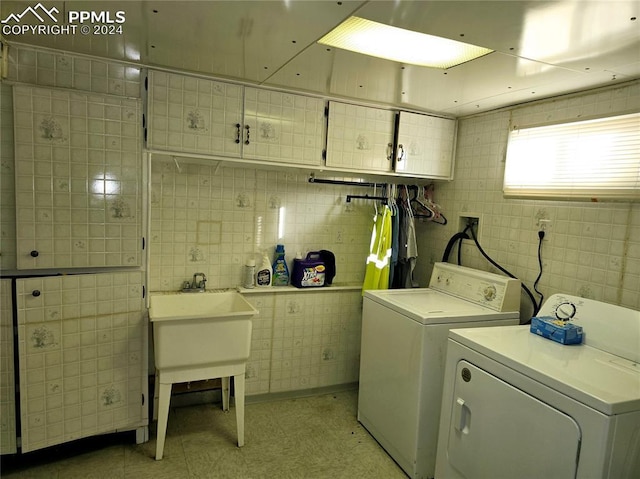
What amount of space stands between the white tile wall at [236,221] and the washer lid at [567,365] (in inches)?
55.3

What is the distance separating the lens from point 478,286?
2373 millimetres

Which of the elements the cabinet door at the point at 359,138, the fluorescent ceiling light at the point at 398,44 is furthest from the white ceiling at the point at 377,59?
the cabinet door at the point at 359,138

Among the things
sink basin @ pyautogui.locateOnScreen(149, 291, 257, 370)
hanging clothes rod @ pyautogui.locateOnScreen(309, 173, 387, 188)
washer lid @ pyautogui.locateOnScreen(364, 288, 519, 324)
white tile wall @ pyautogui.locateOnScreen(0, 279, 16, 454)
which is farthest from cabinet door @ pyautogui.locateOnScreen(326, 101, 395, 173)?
white tile wall @ pyautogui.locateOnScreen(0, 279, 16, 454)

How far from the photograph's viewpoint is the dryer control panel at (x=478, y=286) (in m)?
2.21

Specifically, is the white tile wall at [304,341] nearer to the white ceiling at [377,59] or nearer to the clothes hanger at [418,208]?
the clothes hanger at [418,208]

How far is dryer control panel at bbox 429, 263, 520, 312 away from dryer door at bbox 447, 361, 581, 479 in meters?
0.64

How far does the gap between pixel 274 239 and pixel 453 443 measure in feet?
5.51

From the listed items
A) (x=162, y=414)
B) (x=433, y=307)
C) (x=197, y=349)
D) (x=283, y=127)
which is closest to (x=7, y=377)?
(x=162, y=414)

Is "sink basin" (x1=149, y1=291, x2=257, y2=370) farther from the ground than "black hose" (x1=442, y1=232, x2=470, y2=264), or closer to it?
closer to it

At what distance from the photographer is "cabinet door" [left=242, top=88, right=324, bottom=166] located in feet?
7.52

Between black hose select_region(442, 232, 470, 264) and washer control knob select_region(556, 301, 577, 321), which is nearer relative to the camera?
washer control knob select_region(556, 301, 577, 321)

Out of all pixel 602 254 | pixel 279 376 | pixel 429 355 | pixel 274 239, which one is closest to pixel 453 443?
pixel 429 355

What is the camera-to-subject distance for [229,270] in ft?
8.96

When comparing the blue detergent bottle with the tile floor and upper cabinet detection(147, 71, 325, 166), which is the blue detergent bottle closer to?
upper cabinet detection(147, 71, 325, 166)
